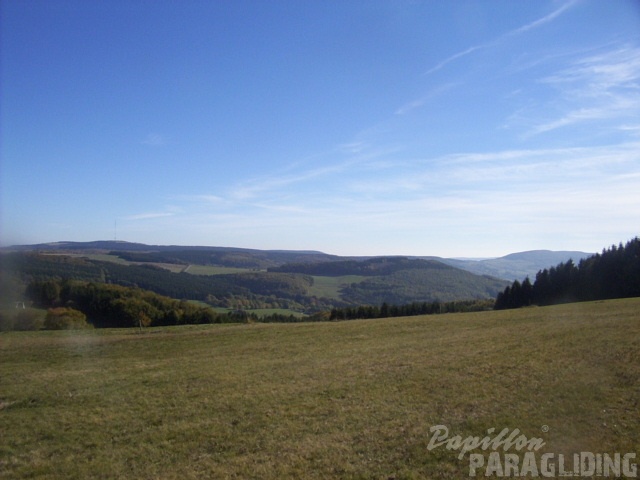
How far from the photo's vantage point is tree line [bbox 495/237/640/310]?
6106cm

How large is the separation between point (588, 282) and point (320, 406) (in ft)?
234

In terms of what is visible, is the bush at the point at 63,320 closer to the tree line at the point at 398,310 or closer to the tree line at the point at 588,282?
the tree line at the point at 398,310

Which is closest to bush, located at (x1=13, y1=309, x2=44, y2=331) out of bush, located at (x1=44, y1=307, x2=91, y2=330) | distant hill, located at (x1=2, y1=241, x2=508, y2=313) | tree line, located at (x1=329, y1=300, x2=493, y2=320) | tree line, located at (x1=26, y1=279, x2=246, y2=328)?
bush, located at (x1=44, y1=307, x2=91, y2=330)

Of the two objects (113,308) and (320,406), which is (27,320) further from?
(320,406)

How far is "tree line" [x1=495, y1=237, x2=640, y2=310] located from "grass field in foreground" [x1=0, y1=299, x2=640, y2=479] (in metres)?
50.3

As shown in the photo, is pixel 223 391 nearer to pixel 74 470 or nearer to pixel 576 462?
pixel 74 470

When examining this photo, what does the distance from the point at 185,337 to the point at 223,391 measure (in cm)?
1900

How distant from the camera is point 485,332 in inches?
931

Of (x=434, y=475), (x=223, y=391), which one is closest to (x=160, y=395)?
(x=223, y=391)

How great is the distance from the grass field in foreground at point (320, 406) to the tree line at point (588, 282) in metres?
50.3

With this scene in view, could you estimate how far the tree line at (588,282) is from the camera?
2404 inches

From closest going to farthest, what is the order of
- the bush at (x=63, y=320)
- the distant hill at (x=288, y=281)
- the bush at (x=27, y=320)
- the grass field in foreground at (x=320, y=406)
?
the grass field in foreground at (x=320, y=406) → the bush at (x=27, y=320) → the bush at (x=63, y=320) → the distant hill at (x=288, y=281)

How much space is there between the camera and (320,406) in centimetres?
1173

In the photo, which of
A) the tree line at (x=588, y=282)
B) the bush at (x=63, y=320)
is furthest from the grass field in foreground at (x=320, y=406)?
the tree line at (x=588, y=282)
